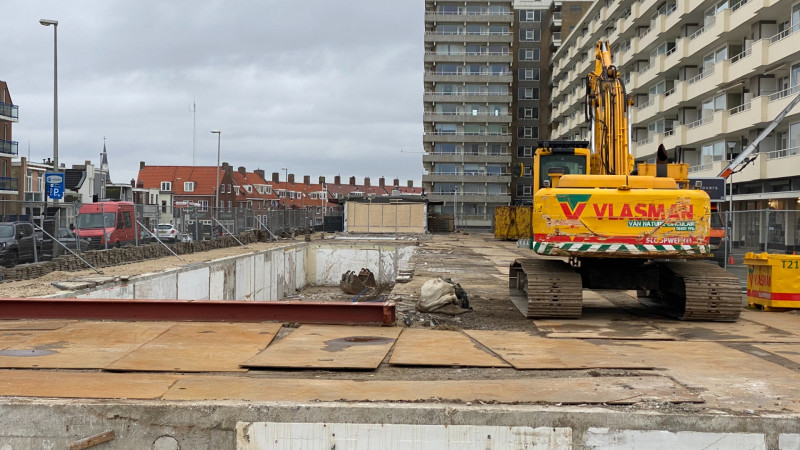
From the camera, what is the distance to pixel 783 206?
1438 inches

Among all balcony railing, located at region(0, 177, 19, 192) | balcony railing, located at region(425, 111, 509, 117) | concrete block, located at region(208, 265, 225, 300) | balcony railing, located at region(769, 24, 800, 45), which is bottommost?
concrete block, located at region(208, 265, 225, 300)

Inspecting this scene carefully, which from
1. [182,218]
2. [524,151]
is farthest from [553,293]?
[524,151]

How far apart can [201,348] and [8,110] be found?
226 feet

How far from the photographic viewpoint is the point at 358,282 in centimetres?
3173

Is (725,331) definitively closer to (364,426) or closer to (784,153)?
(364,426)

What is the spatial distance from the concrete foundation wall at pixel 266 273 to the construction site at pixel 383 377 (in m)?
6.21

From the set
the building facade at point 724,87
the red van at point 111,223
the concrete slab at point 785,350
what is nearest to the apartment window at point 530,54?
the building facade at point 724,87

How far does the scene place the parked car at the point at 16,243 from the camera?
1908cm

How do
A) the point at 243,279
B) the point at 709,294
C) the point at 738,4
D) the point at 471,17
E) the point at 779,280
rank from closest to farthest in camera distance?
the point at 709,294
the point at 779,280
the point at 243,279
the point at 738,4
the point at 471,17

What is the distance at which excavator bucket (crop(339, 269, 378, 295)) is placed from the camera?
3114 cm

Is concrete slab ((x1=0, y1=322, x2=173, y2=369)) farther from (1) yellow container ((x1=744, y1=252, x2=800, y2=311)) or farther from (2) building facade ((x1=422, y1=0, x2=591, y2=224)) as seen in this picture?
(2) building facade ((x1=422, y1=0, x2=591, y2=224))

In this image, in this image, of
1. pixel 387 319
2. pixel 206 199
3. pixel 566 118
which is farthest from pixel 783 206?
pixel 206 199

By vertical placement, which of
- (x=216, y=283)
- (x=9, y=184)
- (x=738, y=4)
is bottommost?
(x=216, y=283)

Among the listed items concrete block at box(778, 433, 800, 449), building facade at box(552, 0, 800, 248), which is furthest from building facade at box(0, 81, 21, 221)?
concrete block at box(778, 433, 800, 449)
